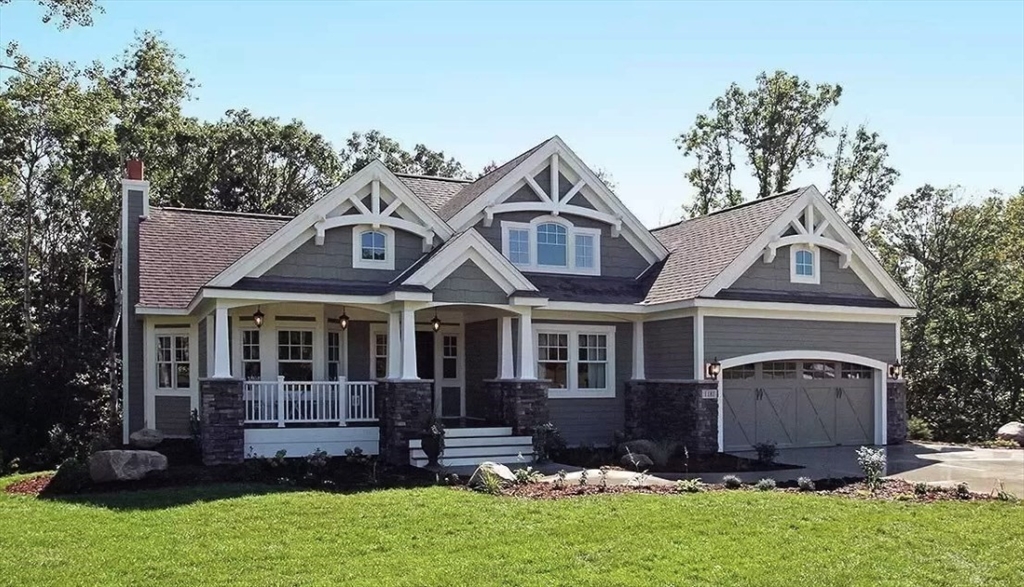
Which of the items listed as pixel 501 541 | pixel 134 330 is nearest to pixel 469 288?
pixel 501 541

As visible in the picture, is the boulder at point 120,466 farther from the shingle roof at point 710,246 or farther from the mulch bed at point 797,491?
the shingle roof at point 710,246

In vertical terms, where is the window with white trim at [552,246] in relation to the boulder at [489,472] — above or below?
above

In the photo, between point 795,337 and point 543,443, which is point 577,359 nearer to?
point 543,443

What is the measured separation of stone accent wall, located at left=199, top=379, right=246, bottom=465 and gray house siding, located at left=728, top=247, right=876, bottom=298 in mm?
9874

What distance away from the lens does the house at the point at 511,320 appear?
17.1 m

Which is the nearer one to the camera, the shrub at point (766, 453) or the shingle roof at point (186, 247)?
the shrub at point (766, 453)

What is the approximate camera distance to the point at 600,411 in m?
20.3

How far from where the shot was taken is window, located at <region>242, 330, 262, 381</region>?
60.9 ft

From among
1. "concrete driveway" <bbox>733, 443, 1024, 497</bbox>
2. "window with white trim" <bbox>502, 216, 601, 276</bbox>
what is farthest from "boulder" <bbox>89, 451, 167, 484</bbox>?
"concrete driveway" <bbox>733, 443, 1024, 497</bbox>

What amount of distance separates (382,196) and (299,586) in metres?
10.7

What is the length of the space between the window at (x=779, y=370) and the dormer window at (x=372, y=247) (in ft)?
26.4

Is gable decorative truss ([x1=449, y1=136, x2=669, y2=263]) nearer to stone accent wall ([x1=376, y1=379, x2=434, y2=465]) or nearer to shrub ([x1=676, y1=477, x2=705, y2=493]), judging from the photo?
stone accent wall ([x1=376, y1=379, x2=434, y2=465])

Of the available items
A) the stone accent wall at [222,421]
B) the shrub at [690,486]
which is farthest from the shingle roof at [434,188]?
the shrub at [690,486]

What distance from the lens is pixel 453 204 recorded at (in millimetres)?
21078
